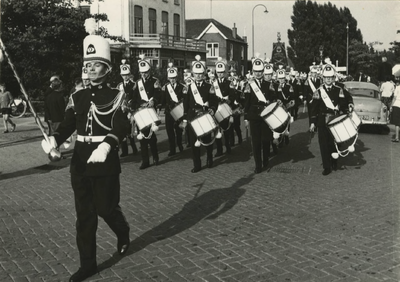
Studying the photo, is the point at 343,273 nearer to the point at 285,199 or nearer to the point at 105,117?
the point at 105,117

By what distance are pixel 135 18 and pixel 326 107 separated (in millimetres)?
36006

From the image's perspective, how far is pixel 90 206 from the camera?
5.27 m

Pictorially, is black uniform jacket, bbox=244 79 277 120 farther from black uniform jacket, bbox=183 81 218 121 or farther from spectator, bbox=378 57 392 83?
spectator, bbox=378 57 392 83

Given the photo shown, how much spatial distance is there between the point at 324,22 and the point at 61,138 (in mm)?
53926

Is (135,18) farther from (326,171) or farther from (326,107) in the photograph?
(326,171)

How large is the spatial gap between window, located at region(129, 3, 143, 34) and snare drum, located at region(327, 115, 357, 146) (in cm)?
3543

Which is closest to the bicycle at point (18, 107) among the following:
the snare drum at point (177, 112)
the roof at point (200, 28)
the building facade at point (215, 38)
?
the snare drum at point (177, 112)

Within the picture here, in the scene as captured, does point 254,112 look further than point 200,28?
No

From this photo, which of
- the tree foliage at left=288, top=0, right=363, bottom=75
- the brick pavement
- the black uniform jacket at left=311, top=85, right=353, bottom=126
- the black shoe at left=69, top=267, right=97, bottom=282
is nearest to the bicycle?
the brick pavement

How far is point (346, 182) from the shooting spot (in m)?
9.88

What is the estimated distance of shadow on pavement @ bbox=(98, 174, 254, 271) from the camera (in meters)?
6.21

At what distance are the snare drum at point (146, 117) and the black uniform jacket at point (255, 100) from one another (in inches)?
71.7

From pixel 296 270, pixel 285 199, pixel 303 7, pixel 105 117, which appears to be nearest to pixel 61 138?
pixel 105 117

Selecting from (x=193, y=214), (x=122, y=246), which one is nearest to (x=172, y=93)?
(x=193, y=214)
